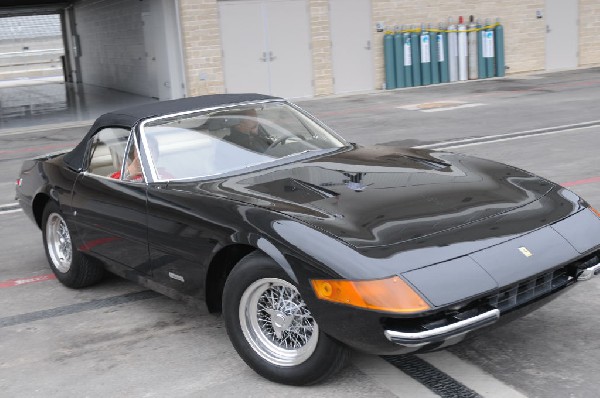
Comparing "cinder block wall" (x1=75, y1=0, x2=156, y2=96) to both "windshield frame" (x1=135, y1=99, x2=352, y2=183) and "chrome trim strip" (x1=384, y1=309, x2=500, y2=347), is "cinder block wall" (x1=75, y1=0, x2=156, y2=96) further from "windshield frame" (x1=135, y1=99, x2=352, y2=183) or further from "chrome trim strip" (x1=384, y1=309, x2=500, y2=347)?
"chrome trim strip" (x1=384, y1=309, x2=500, y2=347)

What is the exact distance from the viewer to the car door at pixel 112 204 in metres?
4.94

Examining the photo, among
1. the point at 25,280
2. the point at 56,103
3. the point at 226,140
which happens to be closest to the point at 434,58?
the point at 56,103

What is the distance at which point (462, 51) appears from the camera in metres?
22.3

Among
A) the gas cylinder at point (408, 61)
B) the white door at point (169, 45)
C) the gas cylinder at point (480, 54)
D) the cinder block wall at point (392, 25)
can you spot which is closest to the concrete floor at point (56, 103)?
the white door at point (169, 45)

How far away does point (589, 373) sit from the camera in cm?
398

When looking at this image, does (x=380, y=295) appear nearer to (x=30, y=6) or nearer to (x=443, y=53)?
(x=443, y=53)

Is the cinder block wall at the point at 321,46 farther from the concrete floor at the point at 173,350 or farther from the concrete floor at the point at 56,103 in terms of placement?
the concrete floor at the point at 173,350

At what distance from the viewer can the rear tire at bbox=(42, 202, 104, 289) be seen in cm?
576

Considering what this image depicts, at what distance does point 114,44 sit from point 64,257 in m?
22.3

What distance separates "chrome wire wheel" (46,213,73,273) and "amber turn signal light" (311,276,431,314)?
294 centimetres

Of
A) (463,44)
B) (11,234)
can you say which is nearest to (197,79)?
(463,44)

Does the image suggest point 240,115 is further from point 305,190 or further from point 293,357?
point 293,357

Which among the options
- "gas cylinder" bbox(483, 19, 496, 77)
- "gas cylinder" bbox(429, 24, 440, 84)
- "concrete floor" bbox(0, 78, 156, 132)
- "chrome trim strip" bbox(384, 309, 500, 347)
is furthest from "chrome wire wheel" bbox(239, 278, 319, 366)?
"gas cylinder" bbox(483, 19, 496, 77)

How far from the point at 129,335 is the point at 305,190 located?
1.44 meters
